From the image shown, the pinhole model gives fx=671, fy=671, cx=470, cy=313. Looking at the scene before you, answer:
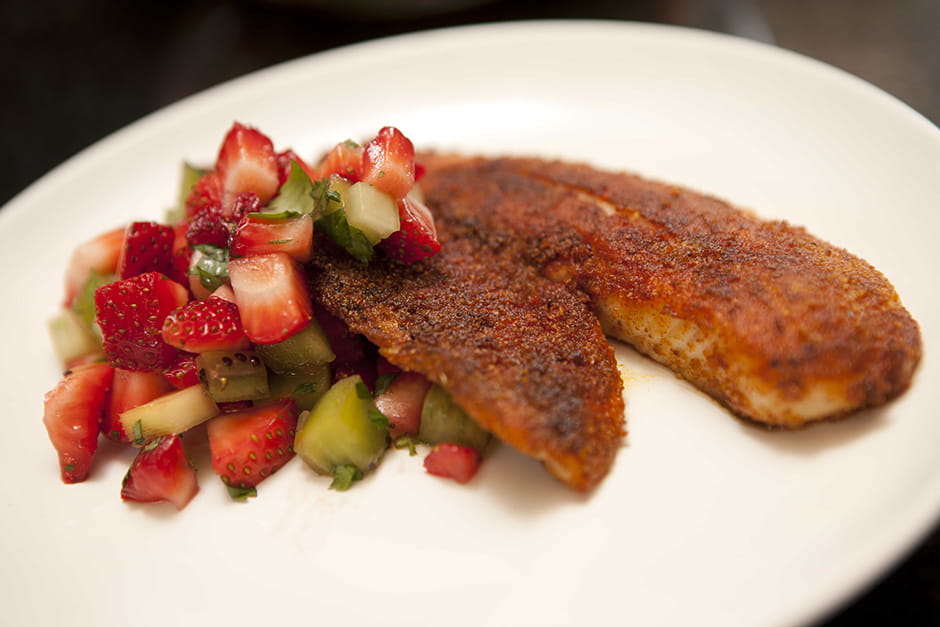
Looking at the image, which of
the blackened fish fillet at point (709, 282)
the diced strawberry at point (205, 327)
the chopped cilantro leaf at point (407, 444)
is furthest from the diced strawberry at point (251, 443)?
the blackened fish fillet at point (709, 282)

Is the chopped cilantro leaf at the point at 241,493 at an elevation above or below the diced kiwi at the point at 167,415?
below

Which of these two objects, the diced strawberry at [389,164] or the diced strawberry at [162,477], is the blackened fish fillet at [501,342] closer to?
the diced strawberry at [389,164]

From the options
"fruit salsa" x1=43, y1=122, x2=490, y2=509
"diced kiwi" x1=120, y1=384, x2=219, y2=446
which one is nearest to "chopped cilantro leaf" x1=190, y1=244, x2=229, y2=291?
"fruit salsa" x1=43, y1=122, x2=490, y2=509

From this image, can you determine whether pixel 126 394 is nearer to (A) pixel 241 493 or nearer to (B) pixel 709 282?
(A) pixel 241 493

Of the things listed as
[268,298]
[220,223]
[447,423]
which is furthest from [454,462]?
[220,223]

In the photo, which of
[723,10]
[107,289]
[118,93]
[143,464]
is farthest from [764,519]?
[118,93]

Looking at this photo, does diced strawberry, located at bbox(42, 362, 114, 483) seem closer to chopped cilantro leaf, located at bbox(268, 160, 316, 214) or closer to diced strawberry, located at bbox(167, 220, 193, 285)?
diced strawberry, located at bbox(167, 220, 193, 285)
